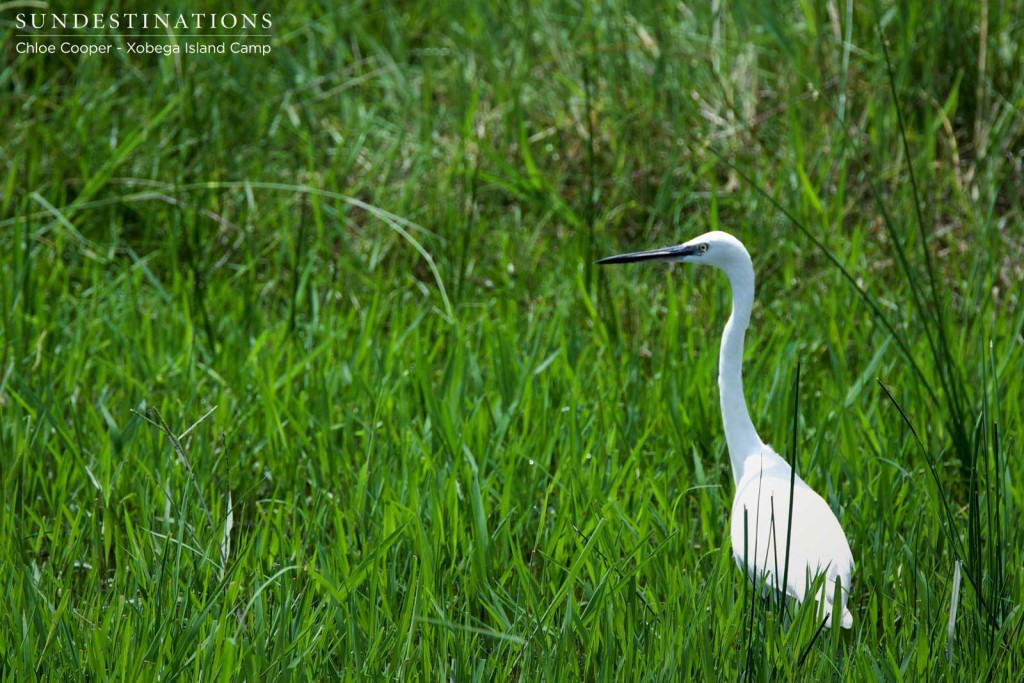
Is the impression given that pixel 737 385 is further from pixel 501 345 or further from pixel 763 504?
pixel 501 345

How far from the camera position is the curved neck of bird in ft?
8.39

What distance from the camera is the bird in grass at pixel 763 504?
7.15 ft

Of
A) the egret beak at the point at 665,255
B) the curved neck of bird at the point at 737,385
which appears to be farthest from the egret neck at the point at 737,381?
the egret beak at the point at 665,255

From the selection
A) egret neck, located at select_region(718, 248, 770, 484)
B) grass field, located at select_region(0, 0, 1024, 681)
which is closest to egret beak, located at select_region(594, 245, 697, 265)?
egret neck, located at select_region(718, 248, 770, 484)

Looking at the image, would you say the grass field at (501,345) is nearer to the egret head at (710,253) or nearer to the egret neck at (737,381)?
the egret neck at (737,381)

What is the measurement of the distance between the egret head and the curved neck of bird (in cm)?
2

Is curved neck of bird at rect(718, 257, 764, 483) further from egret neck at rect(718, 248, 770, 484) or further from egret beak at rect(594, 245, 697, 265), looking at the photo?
egret beak at rect(594, 245, 697, 265)

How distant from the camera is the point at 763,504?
245cm

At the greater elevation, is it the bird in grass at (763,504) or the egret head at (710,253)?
the egret head at (710,253)

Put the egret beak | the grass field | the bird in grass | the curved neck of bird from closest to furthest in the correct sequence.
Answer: the grass field → the bird in grass → the curved neck of bird → the egret beak

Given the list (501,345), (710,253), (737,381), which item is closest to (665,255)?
(710,253)

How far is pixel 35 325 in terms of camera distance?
11.1 feet

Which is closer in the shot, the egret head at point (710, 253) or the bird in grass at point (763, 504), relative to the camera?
the bird in grass at point (763, 504)

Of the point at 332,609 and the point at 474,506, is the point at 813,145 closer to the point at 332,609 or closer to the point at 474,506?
the point at 474,506
